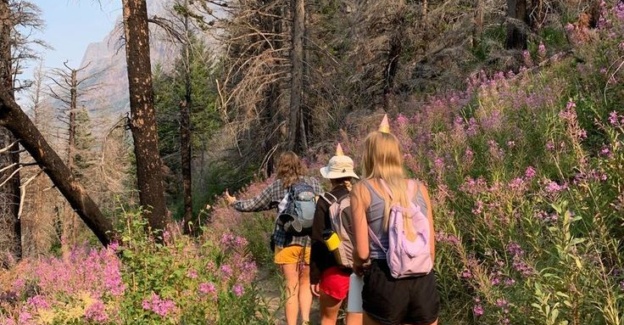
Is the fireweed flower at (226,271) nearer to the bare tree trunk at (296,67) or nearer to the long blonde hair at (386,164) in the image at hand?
the long blonde hair at (386,164)

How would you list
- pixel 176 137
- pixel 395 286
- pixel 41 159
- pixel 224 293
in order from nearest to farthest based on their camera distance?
1. pixel 395 286
2. pixel 224 293
3. pixel 41 159
4. pixel 176 137

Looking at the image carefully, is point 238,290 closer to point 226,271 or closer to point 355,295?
point 226,271

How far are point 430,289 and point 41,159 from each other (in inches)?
181

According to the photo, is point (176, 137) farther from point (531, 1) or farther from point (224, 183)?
point (531, 1)

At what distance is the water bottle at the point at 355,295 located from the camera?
3.16 m

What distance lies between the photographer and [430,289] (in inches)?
112

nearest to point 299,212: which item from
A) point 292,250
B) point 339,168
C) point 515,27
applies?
point 292,250

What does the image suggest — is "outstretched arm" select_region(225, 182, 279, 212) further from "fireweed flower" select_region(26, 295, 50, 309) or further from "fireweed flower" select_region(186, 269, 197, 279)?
"fireweed flower" select_region(26, 295, 50, 309)

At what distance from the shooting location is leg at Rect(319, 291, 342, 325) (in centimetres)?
405

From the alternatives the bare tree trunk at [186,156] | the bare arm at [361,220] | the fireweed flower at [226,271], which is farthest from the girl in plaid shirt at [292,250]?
the bare tree trunk at [186,156]

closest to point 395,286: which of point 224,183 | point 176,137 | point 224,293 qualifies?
point 224,293

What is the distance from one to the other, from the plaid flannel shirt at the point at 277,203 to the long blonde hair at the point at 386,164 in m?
1.75

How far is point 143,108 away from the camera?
616cm

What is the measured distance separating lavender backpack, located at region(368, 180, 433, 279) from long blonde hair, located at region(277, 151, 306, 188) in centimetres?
207
